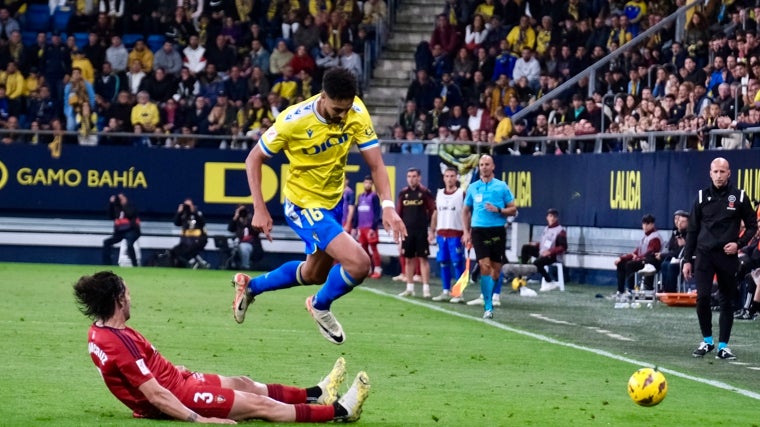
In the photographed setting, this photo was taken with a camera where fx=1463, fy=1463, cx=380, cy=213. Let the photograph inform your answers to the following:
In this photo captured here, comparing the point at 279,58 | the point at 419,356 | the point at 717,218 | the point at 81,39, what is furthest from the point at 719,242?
the point at 81,39

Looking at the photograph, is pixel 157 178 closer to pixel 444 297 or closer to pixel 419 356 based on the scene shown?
pixel 444 297

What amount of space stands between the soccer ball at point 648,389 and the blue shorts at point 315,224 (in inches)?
111

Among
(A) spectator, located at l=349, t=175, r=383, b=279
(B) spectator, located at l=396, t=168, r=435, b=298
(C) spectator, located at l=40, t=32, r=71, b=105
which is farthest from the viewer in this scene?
(C) spectator, located at l=40, t=32, r=71, b=105

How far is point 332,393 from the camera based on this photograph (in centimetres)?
979

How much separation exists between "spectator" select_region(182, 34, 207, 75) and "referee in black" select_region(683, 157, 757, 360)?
21.5 meters

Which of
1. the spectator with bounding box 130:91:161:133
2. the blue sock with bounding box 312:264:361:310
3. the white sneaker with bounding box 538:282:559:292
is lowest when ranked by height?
the white sneaker with bounding box 538:282:559:292

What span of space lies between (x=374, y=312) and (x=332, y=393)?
11122 mm

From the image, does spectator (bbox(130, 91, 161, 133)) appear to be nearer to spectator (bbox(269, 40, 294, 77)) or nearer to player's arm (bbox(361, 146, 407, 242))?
spectator (bbox(269, 40, 294, 77))

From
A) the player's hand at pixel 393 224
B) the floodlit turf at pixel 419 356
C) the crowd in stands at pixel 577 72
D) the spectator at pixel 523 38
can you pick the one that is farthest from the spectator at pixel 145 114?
the player's hand at pixel 393 224

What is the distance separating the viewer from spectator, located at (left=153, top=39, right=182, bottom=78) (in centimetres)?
3512

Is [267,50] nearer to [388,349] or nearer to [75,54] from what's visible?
[75,54]

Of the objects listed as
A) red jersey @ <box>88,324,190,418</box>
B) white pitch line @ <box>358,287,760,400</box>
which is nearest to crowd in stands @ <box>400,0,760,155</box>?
white pitch line @ <box>358,287,760,400</box>

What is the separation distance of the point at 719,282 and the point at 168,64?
21.9 metres

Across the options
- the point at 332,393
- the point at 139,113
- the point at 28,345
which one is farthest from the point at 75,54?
the point at 332,393
